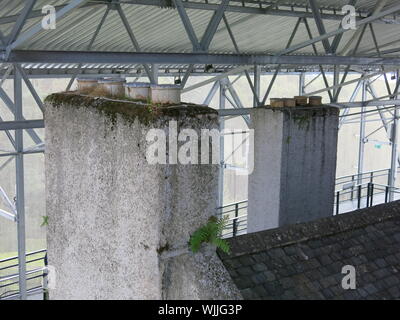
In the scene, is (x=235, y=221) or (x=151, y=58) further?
(x=235, y=221)

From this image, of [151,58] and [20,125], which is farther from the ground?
[20,125]

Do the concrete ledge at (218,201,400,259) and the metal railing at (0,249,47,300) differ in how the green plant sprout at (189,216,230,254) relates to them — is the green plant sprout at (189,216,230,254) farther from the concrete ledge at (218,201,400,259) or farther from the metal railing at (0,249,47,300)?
the metal railing at (0,249,47,300)

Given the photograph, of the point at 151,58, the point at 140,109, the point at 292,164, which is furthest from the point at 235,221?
the point at 140,109

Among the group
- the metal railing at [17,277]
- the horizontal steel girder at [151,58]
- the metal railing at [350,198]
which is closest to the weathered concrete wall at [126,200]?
the horizontal steel girder at [151,58]

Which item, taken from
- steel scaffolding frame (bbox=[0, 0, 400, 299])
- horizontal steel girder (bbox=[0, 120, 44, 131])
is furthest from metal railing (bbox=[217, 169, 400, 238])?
horizontal steel girder (bbox=[0, 120, 44, 131])

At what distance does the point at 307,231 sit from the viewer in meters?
4.53

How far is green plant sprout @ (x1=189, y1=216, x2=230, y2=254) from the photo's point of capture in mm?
3688

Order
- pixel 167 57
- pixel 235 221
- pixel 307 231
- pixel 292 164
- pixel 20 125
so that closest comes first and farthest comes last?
pixel 307 231
pixel 167 57
pixel 292 164
pixel 20 125
pixel 235 221

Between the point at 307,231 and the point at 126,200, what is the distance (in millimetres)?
1535

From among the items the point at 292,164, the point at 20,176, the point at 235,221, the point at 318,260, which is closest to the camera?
the point at 318,260

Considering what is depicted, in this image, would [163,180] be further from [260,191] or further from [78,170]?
[260,191]

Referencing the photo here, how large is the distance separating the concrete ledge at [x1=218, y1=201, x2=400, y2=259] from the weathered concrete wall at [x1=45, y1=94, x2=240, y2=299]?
0.41 meters

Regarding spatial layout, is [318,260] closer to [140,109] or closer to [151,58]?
[140,109]

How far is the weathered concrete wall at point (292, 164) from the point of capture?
7.25 metres
